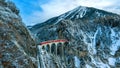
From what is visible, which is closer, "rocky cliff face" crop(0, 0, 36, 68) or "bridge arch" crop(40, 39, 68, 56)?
"rocky cliff face" crop(0, 0, 36, 68)

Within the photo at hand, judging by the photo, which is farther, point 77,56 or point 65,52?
point 77,56

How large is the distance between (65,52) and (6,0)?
120533 mm

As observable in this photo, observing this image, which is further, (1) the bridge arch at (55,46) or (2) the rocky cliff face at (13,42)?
(1) the bridge arch at (55,46)

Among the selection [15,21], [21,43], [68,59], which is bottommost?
[68,59]

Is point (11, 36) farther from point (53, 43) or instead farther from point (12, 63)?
point (53, 43)

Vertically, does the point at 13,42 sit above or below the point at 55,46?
above

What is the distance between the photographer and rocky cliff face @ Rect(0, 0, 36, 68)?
4902 centimetres

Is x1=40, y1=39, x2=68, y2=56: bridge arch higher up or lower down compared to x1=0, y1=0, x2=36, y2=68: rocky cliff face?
lower down

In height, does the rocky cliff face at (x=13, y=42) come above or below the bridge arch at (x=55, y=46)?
above

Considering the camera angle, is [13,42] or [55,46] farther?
[55,46]

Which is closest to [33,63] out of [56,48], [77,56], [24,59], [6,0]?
[24,59]

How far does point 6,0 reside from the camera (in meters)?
65.2

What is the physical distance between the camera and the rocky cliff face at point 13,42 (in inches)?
1930

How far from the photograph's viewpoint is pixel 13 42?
2056 inches
